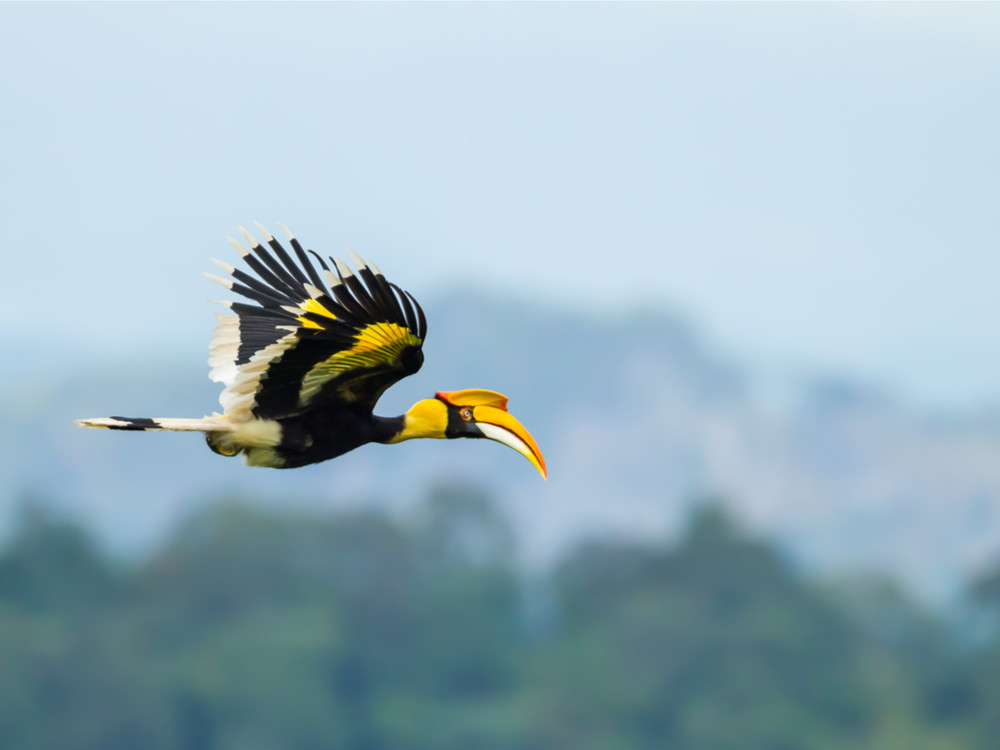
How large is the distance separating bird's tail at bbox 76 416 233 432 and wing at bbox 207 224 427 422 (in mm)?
126

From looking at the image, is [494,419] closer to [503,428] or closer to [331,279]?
[503,428]

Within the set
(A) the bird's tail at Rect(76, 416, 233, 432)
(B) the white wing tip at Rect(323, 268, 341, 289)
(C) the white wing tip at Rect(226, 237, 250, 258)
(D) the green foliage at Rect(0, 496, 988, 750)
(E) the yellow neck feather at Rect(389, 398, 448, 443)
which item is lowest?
(A) the bird's tail at Rect(76, 416, 233, 432)

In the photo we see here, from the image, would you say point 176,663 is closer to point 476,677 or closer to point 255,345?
point 476,677

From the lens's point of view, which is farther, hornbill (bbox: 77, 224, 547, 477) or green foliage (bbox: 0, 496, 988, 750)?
green foliage (bbox: 0, 496, 988, 750)

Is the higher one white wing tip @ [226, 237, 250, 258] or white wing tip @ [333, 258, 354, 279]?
white wing tip @ [226, 237, 250, 258]

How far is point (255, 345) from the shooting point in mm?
11984

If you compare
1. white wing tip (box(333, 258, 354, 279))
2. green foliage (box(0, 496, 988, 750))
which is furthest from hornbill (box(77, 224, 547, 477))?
green foliage (box(0, 496, 988, 750))

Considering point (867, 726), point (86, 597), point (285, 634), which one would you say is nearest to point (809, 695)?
point (867, 726)

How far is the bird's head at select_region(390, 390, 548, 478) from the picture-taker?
11695mm

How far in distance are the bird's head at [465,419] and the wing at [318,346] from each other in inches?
11.1

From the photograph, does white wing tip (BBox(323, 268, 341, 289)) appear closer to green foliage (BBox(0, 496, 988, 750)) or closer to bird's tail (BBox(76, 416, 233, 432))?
bird's tail (BBox(76, 416, 233, 432))

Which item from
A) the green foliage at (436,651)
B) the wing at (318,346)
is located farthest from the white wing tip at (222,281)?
the green foliage at (436,651)

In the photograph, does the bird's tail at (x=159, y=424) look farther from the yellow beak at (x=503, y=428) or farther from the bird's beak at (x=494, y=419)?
the yellow beak at (x=503, y=428)

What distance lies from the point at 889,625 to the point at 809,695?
2296 centimetres
